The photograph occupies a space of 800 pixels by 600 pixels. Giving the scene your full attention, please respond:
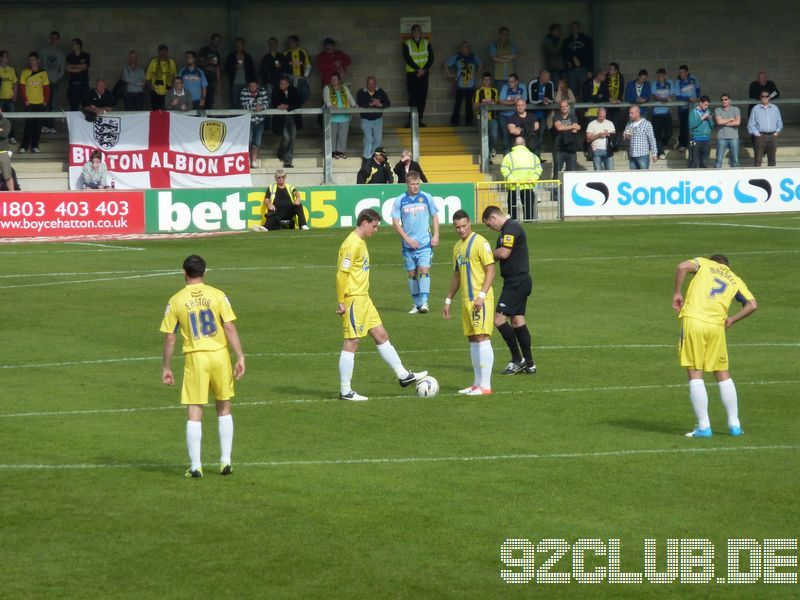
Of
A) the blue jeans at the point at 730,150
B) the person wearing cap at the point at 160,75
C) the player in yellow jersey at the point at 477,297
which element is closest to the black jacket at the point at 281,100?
the person wearing cap at the point at 160,75

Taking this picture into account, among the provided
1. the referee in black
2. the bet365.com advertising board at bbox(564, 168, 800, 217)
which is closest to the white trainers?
the referee in black

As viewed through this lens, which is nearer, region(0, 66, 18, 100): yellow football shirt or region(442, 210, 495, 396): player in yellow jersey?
region(442, 210, 495, 396): player in yellow jersey

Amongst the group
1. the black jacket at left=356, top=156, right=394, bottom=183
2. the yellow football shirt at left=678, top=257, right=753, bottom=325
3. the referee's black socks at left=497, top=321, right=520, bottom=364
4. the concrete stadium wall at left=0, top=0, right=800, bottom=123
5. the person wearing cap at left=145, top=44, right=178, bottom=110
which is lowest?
the referee's black socks at left=497, top=321, right=520, bottom=364

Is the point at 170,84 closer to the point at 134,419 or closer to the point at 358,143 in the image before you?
the point at 358,143

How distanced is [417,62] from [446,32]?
3.63 meters

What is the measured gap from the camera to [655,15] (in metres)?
47.7

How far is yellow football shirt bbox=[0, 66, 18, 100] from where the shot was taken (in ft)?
129

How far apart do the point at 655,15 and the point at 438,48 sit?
25.6 ft

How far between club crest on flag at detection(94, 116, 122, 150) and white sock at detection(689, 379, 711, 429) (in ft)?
89.6

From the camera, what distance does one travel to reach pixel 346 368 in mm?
16188

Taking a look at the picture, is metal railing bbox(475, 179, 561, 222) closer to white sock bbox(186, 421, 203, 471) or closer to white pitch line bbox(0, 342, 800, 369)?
white pitch line bbox(0, 342, 800, 369)

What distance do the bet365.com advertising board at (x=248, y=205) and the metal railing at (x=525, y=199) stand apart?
0.74 metres

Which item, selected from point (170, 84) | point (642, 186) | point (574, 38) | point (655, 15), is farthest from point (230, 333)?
point (655, 15)

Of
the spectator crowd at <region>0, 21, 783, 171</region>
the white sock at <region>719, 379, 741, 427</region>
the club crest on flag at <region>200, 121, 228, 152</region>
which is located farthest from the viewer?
the spectator crowd at <region>0, 21, 783, 171</region>
